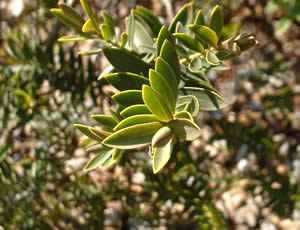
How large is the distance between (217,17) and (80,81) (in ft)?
1.86

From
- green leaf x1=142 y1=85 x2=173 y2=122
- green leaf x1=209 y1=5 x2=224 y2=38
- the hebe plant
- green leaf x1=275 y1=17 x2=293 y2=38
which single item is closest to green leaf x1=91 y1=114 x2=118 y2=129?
the hebe plant

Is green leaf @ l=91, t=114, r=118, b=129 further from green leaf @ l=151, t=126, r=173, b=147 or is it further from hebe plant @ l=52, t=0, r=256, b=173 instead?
green leaf @ l=151, t=126, r=173, b=147

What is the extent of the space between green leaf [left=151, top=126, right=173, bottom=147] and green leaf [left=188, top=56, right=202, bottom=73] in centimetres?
13

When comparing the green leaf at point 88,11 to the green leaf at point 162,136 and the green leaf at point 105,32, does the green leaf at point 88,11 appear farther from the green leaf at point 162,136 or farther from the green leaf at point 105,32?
the green leaf at point 162,136

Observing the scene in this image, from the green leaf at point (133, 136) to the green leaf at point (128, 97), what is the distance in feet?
0.19

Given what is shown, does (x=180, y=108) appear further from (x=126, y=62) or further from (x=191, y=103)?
(x=126, y=62)

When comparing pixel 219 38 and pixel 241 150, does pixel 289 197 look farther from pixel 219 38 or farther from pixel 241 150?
pixel 219 38

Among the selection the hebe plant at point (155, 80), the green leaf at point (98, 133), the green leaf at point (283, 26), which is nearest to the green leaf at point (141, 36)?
the hebe plant at point (155, 80)

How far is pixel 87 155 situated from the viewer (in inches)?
65.4

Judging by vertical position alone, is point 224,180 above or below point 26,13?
below

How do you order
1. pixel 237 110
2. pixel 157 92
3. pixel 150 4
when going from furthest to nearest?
pixel 150 4
pixel 237 110
pixel 157 92

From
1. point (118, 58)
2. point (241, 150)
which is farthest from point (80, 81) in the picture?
point (241, 150)

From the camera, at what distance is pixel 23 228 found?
1.07 m

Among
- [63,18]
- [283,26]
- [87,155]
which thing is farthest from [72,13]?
[283,26]
